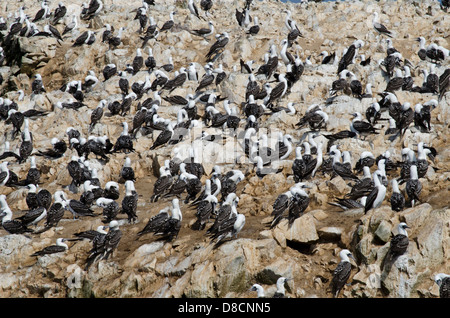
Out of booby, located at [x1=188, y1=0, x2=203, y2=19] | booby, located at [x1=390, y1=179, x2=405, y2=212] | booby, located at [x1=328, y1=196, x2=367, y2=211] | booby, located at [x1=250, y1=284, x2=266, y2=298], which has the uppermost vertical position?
booby, located at [x1=390, y1=179, x2=405, y2=212]

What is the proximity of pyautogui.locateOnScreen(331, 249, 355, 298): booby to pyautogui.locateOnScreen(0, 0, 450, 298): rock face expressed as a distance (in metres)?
0.27

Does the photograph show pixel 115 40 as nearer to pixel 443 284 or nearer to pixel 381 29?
pixel 381 29

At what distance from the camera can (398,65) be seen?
2758cm

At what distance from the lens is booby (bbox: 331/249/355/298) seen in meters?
13.6

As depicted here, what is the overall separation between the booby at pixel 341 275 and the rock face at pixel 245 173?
10.8 inches

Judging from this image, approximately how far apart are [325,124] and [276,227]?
369 inches

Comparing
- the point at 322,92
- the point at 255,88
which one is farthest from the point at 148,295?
the point at 322,92

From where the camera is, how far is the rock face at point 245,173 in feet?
47.1

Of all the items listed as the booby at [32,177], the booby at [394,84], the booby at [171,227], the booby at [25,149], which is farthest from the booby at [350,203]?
the booby at [25,149]

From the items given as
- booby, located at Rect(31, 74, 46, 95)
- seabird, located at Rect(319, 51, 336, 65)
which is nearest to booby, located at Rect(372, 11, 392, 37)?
seabird, located at Rect(319, 51, 336, 65)

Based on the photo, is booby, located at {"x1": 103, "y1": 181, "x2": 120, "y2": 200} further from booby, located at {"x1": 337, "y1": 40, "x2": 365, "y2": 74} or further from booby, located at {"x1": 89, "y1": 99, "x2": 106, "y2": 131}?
booby, located at {"x1": 337, "y1": 40, "x2": 365, "y2": 74}

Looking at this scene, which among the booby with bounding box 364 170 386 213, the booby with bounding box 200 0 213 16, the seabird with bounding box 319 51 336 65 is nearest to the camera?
the booby with bounding box 364 170 386 213

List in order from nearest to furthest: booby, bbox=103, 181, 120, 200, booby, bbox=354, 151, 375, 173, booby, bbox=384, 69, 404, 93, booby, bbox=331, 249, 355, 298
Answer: booby, bbox=331, 249, 355, 298, booby, bbox=354, 151, 375, 173, booby, bbox=103, 181, 120, 200, booby, bbox=384, 69, 404, 93

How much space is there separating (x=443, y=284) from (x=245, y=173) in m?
10.7
